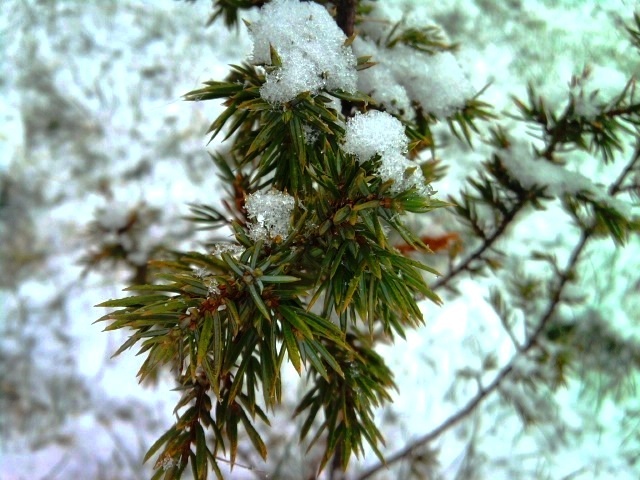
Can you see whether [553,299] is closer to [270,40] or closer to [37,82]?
[270,40]

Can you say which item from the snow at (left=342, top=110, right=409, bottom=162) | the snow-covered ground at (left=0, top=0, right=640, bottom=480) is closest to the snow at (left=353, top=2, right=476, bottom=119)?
the snow at (left=342, top=110, right=409, bottom=162)

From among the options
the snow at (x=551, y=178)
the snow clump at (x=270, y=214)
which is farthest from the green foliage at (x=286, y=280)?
the snow at (x=551, y=178)

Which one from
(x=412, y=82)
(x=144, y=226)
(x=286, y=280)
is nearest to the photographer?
(x=286, y=280)

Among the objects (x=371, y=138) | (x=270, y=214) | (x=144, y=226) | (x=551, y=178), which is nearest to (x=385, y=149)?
(x=371, y=138)

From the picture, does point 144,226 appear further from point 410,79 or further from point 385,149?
point 385,149

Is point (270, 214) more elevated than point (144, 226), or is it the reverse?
point (144, 226)

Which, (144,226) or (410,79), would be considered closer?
(410,79)

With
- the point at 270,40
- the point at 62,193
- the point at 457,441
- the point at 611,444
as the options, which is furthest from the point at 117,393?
the point at 611,444

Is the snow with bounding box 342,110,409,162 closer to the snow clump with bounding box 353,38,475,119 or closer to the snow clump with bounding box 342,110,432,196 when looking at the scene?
the snow clump with bounding box 342,110,432,196
